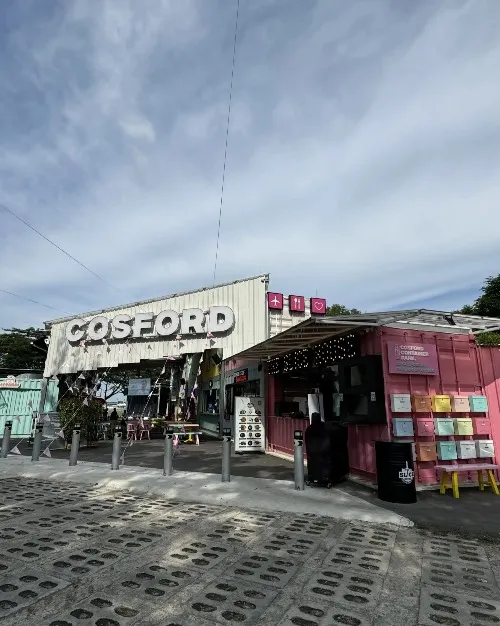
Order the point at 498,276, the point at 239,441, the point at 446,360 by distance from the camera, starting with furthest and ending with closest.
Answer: the point at 498,276 → the point at 239,441 → the point at 446,360

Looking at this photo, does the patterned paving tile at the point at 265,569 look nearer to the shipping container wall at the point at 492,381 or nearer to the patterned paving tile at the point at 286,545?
the patterned paving tile at the point at 286,545

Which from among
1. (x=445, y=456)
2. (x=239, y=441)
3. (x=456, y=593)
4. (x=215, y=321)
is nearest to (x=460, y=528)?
(x=456, y=593)

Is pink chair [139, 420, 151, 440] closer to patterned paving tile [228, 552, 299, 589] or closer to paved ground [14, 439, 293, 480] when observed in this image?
paved ground [14, 439, 293, 480]

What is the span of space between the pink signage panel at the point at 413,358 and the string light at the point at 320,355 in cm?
96

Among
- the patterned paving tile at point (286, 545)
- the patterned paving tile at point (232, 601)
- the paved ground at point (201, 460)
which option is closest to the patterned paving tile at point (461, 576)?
the patterned paving tile at point (286, 545)

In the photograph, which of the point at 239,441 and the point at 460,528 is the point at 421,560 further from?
the point at 239,441

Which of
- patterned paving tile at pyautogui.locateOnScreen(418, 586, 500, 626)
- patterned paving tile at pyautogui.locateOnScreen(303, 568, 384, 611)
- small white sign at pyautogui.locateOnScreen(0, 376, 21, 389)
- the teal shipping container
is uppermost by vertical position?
small white sign at pyautogui.locateOnScreen(0, 376, 21, 389)

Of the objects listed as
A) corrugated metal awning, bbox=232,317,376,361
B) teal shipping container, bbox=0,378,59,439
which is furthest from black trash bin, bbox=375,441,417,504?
teal shipping container, bbox=0,378,59,439

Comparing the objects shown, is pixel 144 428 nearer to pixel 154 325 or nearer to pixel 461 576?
pixel 154 325

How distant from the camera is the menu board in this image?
42.0ft

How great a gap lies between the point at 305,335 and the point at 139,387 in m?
17.3

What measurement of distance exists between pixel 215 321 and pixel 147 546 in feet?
46.2

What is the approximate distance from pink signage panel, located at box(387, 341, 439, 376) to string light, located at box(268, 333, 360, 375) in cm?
96

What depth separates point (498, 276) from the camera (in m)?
33.2
